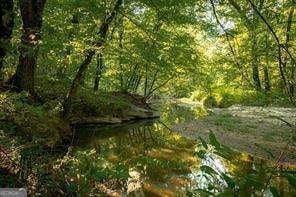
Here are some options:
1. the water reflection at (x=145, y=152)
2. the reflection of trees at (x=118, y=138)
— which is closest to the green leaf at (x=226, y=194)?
the water reflection at (x=145, y=152)

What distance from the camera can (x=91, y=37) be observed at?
11609mm

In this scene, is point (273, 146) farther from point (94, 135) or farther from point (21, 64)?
point (21, 64)

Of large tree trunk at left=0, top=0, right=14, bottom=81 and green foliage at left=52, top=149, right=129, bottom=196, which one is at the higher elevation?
large tree trunk at left=0, top=0, right=14, bottom=81

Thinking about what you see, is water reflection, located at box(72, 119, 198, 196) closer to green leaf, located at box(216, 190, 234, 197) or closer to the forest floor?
the forest floor

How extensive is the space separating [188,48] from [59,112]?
812cm

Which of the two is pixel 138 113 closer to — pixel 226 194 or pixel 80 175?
pixel 80 175

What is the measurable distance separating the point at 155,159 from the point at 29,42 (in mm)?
4226

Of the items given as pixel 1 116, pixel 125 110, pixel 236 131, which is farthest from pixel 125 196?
pixel 125 110

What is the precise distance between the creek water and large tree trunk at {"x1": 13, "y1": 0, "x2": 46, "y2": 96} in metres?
2.20

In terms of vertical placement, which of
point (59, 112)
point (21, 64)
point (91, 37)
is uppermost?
point (91, 37)

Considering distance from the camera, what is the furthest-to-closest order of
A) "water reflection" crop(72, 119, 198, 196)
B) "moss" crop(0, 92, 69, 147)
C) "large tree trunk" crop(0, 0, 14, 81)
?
"moss" crop(0, 92, 69, 147) → "water reflection" crop(72, 119, 198, 196) → "large tree trunk" crop(0, 0, 14, 81)

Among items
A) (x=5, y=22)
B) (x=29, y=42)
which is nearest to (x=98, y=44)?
(x=29, y=42)

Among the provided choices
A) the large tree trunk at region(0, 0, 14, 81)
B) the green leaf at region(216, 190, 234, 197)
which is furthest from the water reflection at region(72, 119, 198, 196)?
the green leaf at region(216, 190, 234, 197)

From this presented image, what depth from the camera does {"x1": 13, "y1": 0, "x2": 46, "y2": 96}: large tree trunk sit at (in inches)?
381
